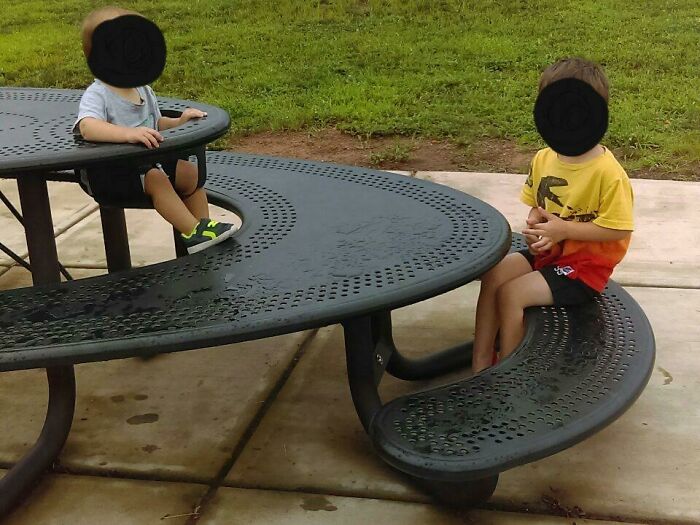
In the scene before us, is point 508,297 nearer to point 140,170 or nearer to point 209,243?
point 209,243

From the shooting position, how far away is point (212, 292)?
2547 millimetres

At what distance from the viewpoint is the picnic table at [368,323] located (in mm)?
2271

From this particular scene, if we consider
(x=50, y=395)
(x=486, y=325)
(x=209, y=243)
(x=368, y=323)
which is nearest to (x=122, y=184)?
(x=209, y=243)

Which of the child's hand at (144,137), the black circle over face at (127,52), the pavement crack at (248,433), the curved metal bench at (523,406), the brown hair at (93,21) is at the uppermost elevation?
the brown hair at (93,21)

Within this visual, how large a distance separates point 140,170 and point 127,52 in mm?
454

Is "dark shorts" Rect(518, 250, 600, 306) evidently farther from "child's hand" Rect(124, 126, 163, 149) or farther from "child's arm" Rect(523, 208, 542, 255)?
"child's hand" Rect(124, 126, 163, 149)

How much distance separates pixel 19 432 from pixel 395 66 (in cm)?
658

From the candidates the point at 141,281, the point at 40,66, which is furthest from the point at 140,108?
the point at 40,66

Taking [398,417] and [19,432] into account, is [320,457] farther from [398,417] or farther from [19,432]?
[19,432]

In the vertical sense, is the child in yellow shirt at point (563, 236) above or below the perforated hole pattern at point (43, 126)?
below

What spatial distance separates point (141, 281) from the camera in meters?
2.68

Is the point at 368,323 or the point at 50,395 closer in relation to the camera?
the point at 368,323

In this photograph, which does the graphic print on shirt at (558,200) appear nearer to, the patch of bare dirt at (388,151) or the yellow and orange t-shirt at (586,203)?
the yellow and orange t-shirt at (586,203)

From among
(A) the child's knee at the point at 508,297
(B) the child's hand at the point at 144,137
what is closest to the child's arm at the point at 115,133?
(B) the child's hand at the point at 144,137
